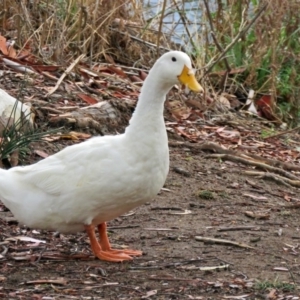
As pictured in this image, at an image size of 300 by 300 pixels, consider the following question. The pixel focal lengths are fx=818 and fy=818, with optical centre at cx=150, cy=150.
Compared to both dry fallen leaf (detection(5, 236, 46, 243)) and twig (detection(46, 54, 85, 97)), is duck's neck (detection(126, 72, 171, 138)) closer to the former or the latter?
dry fallen leaf (detection(5, 236, 46, 243))

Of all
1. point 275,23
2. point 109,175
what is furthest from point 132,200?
point 275,23

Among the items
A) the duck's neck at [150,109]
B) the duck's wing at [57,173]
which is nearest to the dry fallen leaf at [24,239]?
the duck's wing at [57,173]

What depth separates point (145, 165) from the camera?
4.61 metres

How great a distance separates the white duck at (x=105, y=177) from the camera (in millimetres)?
4613

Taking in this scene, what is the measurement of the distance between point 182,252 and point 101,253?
0.50 m

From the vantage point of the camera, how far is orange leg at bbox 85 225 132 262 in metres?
4.77

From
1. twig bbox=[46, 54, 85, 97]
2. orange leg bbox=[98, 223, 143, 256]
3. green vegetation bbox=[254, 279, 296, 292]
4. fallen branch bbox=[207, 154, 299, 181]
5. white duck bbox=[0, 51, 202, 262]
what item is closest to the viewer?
green vegetation bbox=[254, 279, 296, 292]

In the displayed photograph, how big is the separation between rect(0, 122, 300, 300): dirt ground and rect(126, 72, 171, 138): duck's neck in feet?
2.57

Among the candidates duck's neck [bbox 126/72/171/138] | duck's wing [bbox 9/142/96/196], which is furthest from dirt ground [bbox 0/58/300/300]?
duck's neck [bbox 126/72/171/138]

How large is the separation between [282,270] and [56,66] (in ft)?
14.5

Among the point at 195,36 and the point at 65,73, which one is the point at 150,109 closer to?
the point at 65,73

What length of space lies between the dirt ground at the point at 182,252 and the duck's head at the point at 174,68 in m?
1.05

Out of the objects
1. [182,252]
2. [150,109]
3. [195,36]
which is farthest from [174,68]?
[195,36]

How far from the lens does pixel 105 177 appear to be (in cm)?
460
